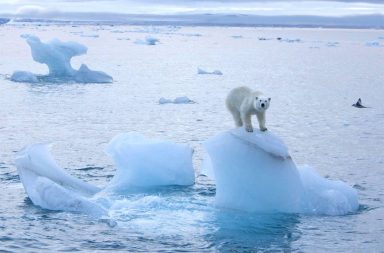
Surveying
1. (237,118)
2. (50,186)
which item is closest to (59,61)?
(50,186)

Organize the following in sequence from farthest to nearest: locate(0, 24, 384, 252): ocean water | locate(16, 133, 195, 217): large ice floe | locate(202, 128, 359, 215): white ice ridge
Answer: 1. locate(16, 133, 195, 217): large ice floe
2. locate(202, 128, 359, 215): white ice ridge
3. locate(0, 24, 384, 252): ocean water

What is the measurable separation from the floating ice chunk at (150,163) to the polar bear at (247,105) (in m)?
1.83

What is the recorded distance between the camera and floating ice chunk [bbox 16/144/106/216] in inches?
399

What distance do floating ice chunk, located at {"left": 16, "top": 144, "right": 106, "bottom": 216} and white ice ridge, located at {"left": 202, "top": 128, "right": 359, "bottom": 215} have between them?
1806 millimetres

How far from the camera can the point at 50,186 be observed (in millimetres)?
10242

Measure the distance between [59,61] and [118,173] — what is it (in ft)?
63.4

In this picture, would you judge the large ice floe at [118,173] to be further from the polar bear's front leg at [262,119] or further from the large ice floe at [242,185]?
the polar bear's front leg at [262,119]

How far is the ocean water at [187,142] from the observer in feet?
29.8

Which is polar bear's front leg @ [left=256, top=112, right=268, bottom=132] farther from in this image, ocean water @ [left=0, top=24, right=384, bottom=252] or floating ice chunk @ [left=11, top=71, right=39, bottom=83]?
floating ice chunk @ [left=11, top=71, right=39, bottom=83]

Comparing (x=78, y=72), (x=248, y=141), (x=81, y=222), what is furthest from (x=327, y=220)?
(x=78, y=72)

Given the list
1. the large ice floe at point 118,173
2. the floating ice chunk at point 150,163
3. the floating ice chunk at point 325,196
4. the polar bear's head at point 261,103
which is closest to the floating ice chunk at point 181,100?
the large ice floe at point 118,173

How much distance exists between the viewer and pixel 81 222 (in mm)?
9609

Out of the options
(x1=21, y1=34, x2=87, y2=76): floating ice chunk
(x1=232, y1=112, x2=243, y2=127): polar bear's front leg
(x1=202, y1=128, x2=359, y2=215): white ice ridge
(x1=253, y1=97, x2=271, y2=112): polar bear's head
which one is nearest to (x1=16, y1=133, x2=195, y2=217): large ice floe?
(x1=202, y1=128, x2=359, y2=215): white ice ridge

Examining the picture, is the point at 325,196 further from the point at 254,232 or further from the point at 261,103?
the point at 261,103
